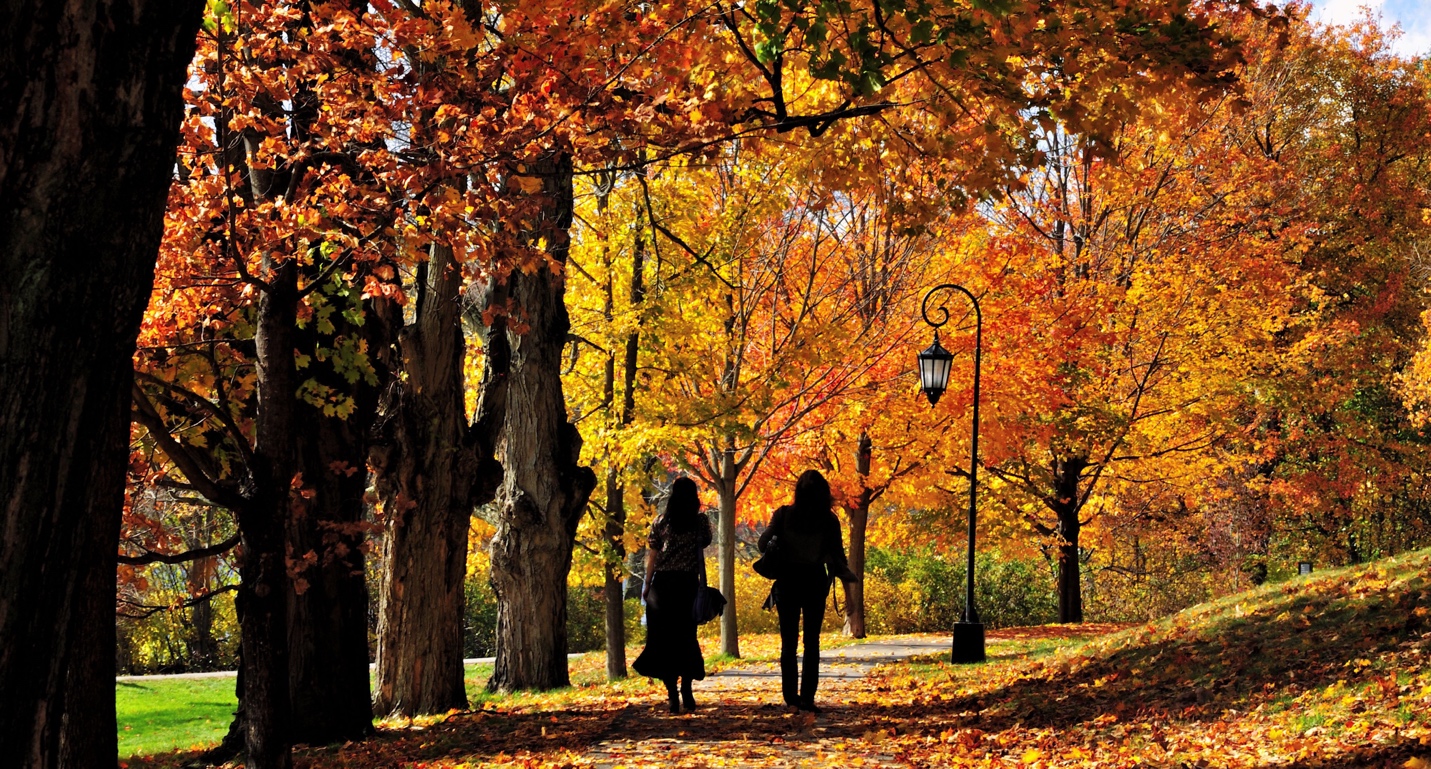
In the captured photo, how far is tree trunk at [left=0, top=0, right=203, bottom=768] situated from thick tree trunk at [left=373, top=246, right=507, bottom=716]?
24.3ft

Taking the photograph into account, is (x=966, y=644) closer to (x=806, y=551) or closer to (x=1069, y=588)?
(x=806, y=551)

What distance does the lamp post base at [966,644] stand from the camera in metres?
13.9

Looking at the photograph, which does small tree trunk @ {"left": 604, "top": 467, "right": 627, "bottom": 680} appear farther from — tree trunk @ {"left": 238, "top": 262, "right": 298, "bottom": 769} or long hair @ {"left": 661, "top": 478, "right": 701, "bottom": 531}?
tree trunk @ {"left": 238, "top": 262, "right": 298, "bottom": 769}

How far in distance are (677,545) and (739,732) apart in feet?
5.55

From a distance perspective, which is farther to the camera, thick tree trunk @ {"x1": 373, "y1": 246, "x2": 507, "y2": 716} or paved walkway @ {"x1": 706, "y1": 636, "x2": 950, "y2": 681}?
paved walkway @ {"x1": 706, "y1": 636, "x2": 950, "y2": 681}

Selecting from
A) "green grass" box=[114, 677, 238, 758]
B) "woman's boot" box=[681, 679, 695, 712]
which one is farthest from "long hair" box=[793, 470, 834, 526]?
"green grass" box=[114, 677, 238, 758]

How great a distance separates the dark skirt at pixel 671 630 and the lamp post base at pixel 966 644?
5273mm

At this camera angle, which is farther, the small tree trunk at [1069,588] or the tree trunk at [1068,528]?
the small tree trunk at [1069,588]

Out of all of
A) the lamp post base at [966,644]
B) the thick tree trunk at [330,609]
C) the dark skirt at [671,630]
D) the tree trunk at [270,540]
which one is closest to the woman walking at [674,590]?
the dark skirt at [671,630]

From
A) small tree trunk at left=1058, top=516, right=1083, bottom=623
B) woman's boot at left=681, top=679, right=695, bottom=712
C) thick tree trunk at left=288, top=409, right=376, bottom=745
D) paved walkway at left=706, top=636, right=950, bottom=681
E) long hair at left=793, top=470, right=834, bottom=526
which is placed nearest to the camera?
long hair at left=793, top=470, right=834, bottom=526

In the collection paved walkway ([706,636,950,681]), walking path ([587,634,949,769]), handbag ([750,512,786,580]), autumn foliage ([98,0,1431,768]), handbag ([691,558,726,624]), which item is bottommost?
paved walkway ([706,636,950,681])

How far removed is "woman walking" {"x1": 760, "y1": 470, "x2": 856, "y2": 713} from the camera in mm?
9016

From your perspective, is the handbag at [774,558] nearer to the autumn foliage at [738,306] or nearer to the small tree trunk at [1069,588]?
the autumn foliage at [738,306]

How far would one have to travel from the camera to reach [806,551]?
29.7 ft
